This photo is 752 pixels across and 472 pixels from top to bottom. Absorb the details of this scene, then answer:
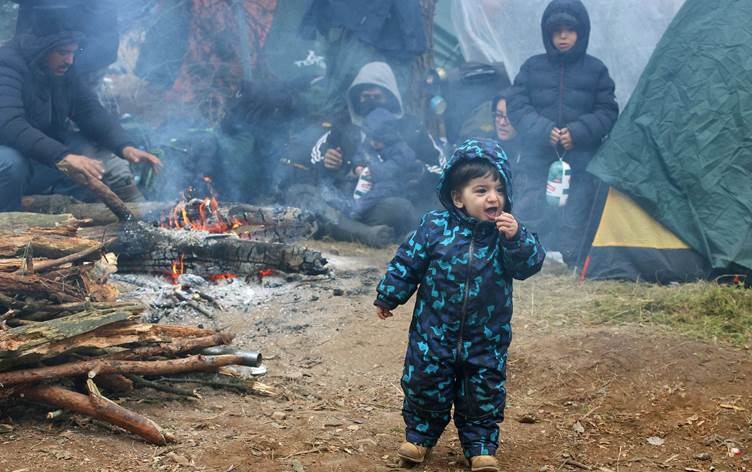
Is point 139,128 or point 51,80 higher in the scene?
point 51,80

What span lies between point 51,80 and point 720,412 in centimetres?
634

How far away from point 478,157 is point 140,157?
185 inches

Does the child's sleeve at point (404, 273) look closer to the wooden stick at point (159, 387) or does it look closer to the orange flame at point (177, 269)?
the wooden stick at point (159, 387)

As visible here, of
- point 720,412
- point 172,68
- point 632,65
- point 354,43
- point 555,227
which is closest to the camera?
point 720,412

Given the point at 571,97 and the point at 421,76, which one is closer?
the point at 571,97

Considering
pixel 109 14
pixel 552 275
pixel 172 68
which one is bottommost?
pixel 552 275

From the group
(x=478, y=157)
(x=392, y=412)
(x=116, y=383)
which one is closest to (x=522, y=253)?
(x=478, y=157)

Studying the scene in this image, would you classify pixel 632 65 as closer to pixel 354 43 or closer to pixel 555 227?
pixel 555 227

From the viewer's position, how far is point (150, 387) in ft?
13.4

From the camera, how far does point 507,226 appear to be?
3336 mm

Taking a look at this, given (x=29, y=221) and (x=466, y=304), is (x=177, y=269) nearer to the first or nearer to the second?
(x=29, y=221)

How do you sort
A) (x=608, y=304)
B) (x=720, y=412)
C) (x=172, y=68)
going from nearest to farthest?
(x=720, y=412)
(x=608, y=304)
(x=172, y=68)

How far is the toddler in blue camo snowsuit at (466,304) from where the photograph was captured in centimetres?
342

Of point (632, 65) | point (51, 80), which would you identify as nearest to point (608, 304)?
point (632, 65)
